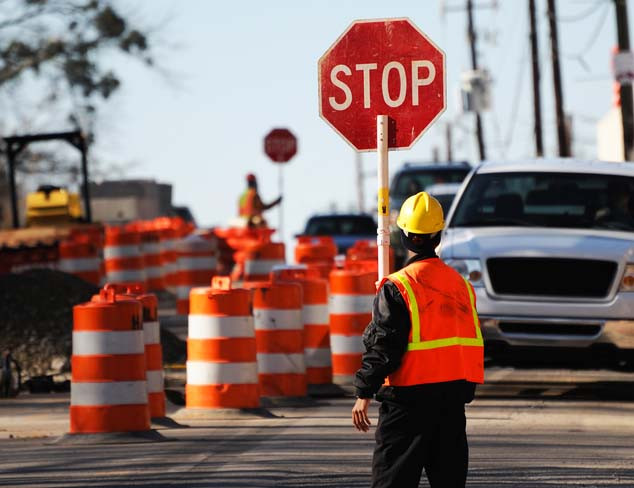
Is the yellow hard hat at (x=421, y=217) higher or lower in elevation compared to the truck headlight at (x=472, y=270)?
higher

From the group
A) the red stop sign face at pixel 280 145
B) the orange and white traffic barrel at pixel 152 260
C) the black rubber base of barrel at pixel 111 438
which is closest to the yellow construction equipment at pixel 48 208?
the red stop sign face at pixel 280 145

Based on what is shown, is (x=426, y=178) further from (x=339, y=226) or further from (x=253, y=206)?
(x=253, y=206)

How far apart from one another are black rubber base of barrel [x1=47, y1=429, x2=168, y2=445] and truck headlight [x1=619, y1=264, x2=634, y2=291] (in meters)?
4.10

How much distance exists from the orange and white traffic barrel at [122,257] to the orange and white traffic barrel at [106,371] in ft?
52.4

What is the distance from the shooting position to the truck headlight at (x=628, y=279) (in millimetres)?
14586

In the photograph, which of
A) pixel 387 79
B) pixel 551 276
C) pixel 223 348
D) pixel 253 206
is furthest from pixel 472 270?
pixel 253 206

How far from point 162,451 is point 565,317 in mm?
4191

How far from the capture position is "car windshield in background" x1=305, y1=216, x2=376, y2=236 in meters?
35.6

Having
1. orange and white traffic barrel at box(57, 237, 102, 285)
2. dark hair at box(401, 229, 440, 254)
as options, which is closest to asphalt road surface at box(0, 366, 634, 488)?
dark hair at box(401, 229, 440, 254)

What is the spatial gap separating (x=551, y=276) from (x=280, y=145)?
19.1 meters

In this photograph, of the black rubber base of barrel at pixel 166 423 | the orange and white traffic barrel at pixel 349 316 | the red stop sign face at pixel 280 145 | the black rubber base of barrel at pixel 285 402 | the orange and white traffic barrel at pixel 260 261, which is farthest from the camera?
the red stop sign face at pixel 280 145

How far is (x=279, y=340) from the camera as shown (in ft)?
48.5

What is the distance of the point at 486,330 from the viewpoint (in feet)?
48.1

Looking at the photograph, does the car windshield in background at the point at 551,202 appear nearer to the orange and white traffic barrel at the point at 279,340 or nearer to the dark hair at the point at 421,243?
the orange and white traffic barrel at the point at 279,340
